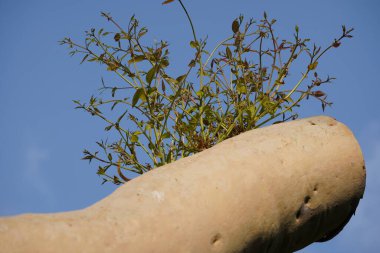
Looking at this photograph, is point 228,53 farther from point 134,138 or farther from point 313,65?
point 134,138

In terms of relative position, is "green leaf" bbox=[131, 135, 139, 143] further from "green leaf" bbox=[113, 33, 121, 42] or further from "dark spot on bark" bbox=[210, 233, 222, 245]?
"dark spot on bark" bbox=[210, 233, 222, 245]

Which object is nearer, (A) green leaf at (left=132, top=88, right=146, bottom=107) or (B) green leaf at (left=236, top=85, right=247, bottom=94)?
(A) green leaf at (left=132, top=88, right=146, bottom=107)

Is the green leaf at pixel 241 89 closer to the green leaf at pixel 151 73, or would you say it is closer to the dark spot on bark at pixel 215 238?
the green leaf at pixel 151 73

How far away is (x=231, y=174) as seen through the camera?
1.75 metres

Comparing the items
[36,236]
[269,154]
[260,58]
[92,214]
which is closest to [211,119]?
[260,58]

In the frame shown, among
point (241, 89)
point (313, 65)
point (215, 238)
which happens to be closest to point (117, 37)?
point (241, 89)

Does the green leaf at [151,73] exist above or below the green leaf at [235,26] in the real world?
below

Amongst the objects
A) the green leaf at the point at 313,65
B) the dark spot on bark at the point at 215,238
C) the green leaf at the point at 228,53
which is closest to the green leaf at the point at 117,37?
the green leaf at the point at 228,53

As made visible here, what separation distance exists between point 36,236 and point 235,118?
3.54 feet

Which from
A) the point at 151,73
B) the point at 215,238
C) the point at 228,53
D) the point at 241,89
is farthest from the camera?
the point at 228,53

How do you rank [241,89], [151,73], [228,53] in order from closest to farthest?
1. [151,73]
2. [241,89]
3. [228,53]

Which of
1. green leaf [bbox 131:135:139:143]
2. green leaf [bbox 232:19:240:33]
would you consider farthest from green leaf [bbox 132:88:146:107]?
green leaf [bbox 232:19:240:33]

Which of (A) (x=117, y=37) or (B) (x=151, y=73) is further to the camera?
(A) (x=117, y=37)

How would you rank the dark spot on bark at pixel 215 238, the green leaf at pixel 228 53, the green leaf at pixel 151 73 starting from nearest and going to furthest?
the dark spot on bark at pixel 215 238, the green leaf at pixel 151 73, the green leaf at pixel 228 53
